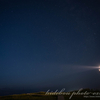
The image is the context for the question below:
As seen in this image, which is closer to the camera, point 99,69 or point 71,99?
point 71,99

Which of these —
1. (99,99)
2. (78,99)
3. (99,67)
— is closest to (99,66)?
(99,67)

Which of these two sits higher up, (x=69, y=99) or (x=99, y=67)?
(x=99, y=67)

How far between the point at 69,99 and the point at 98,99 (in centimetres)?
361

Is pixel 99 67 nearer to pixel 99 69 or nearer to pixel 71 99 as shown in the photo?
pixel 99 69

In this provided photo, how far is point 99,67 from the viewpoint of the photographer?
18609mm

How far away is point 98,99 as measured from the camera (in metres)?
11.8

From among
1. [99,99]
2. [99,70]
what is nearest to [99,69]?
[99,70]

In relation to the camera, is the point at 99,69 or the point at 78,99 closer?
the point at 78,99

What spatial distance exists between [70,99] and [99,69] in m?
9.71

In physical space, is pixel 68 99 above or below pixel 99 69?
Answer: below

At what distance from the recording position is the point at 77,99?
12.0m

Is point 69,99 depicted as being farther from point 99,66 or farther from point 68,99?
point 99,66

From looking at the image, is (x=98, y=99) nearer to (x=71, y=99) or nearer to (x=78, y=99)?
(x=78, y=99)

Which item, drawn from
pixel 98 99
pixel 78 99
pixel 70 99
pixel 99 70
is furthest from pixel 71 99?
pixel 99 70
